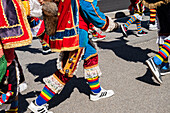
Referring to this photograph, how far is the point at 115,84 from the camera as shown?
3365 millimetres

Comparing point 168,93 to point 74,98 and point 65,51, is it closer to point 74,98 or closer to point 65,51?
point 74,98

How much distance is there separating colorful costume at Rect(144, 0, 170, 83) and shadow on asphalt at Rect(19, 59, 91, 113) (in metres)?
1.00

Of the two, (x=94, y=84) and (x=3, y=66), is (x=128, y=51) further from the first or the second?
(x=3, y=66)

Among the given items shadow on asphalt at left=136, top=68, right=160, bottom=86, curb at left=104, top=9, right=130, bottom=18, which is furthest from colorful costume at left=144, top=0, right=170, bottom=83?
curb at left=104, top=9, right=130, bottom=18

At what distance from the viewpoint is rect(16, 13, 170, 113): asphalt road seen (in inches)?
111

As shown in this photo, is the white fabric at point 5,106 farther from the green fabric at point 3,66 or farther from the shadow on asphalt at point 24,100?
the shadow on asphalt at point 24,100

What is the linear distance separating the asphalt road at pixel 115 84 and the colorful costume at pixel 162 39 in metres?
0.24

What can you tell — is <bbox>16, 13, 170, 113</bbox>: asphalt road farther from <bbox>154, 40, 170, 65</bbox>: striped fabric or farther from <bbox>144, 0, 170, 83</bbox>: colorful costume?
<bbox>154, 40, 170, 65</bbox>: striped fabric

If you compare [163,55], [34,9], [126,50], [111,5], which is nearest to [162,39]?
[163,55]

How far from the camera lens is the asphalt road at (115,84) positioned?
9.27 ft

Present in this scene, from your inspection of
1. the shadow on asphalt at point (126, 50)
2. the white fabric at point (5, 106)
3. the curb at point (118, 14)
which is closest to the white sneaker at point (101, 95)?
the white fabric at point (5, 106)

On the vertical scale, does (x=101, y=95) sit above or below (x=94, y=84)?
below

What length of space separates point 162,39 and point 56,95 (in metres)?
1.79

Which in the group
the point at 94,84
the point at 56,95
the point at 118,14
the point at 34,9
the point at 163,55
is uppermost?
the point at 34,9
